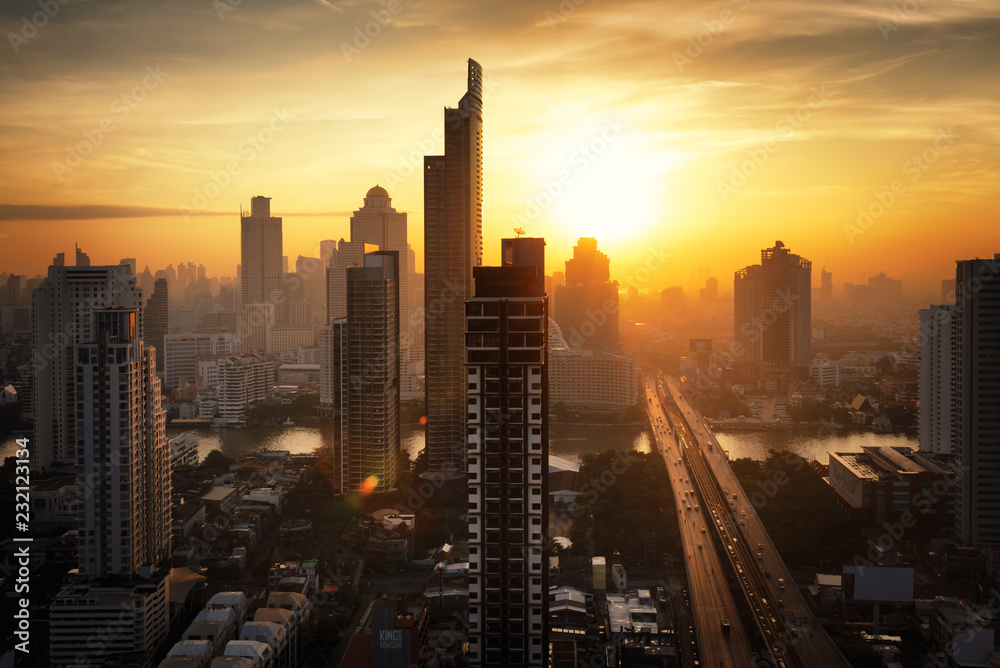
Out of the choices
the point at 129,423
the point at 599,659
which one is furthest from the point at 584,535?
the point at 129,423

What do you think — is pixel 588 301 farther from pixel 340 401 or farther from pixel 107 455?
pixel 107 455

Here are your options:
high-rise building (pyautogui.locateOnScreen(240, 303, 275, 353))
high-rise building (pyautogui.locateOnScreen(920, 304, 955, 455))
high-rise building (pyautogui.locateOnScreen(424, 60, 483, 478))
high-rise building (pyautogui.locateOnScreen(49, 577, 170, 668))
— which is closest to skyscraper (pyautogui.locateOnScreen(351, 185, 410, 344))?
high-rise building (pyautogui.locateOnScreen(240, 303, 275, 353))

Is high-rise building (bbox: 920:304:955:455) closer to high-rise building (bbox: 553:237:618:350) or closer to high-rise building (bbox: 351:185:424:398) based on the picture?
high-rise building (bbox: 553:237:618:350)

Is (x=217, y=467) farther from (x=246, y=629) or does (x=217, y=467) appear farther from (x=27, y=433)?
(x=246, y=629)

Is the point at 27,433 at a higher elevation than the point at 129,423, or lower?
lower

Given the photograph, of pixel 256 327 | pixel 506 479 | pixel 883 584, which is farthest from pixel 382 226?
pixel 506 479

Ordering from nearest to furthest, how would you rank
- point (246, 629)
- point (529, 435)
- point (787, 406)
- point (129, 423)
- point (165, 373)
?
point (529, 435), point (246, 629), point (129, 423), point (787, 406), point (165, 373)
